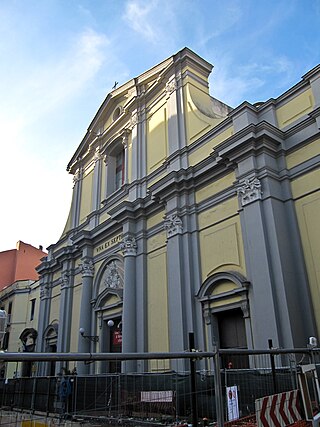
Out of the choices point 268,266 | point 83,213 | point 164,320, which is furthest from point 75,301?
point 268,266

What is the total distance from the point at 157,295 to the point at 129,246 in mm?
2700

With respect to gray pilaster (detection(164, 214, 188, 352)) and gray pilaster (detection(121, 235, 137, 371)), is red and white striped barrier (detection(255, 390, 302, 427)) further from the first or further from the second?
gray pilaster (detection(121, 235, 137, 371))

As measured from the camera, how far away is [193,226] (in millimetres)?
13945

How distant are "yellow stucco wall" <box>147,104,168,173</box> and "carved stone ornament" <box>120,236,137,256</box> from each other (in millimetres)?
3354

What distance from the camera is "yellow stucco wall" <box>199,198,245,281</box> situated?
12.0 metres

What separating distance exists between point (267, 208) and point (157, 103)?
9.57 m

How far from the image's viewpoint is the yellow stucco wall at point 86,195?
893 inches

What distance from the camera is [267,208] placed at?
1116cm

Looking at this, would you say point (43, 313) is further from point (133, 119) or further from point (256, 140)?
point (256, 140)

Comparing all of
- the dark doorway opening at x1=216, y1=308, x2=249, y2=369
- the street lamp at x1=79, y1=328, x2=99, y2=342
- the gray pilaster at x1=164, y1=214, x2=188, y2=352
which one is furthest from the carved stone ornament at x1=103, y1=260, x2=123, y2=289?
the dark doorway opening at x1=216, y1=308, x2=249, y2=369

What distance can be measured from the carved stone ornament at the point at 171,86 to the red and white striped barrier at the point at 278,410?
14430 millimetres

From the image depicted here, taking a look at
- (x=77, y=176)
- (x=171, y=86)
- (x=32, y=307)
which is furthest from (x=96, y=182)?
(x=32, y=307)

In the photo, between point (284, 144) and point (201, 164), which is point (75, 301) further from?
point (284, 144)

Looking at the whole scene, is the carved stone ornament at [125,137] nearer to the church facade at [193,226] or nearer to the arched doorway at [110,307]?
the church facade at [193,226]
